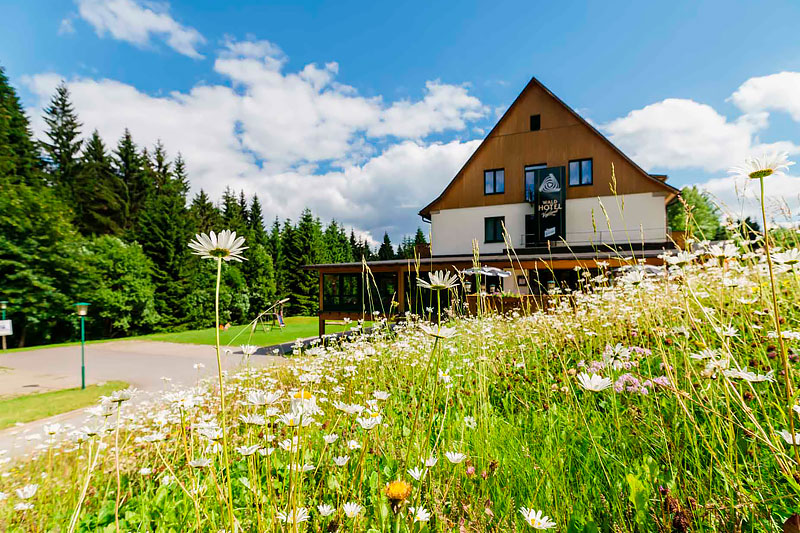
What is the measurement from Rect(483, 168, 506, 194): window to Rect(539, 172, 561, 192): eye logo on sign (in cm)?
195

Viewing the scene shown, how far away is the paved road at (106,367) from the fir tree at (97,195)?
15.9 m

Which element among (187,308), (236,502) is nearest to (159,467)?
(236,502)

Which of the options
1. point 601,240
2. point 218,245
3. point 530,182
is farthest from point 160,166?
point 218,245

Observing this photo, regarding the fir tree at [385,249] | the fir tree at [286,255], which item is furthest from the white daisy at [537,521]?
the fir tree at [385,249]

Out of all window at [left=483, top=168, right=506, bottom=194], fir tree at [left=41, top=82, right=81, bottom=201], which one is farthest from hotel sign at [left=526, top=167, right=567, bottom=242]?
fir tree at [left=41, top=82, right=81, bottom=201]

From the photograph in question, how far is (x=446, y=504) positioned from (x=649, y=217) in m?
18.6

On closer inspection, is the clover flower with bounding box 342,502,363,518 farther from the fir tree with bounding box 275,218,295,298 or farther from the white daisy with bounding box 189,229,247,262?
the fir tree with bounding box 275,218,295,298

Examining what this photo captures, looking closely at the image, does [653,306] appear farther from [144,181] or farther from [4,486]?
[144,181]

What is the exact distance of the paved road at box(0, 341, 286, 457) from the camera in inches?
277

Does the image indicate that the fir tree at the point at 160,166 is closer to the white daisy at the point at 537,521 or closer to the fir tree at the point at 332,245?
the fir tree at the point at 332,245

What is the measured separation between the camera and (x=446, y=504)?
1.39m

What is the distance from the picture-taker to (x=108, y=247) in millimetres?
17734

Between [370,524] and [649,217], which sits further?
[649,217]

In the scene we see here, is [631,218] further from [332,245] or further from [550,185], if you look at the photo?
[332,245]
